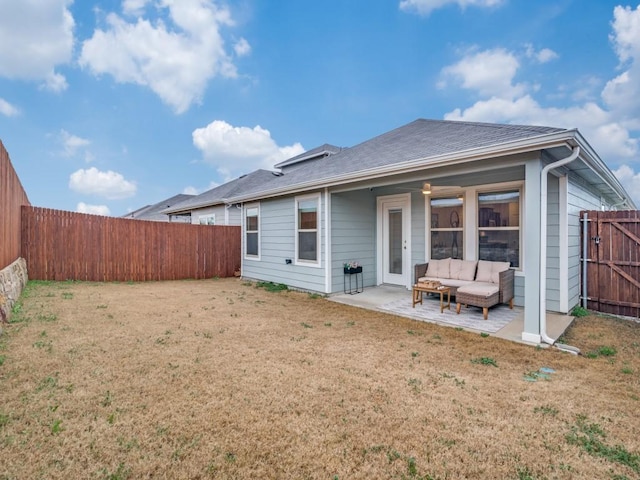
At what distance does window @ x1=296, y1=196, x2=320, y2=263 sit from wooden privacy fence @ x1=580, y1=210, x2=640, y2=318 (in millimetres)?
5505

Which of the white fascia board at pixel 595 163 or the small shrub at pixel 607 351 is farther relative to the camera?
the white fascia board at pixel 595 163

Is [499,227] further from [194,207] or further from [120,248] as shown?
[194,207]

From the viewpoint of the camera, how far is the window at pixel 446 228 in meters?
6.77

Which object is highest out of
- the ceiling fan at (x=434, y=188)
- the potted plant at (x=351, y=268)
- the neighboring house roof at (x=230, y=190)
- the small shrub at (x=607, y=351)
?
the neighboring house roof at (x=230, y=190)

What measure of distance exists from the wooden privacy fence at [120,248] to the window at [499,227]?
8.32m

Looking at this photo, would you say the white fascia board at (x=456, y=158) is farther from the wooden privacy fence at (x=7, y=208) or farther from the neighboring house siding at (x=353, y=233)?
the wooden privacy fence at (x=7, y=208)

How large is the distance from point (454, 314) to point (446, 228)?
87.0 inches

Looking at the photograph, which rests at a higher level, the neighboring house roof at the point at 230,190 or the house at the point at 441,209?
the neighboring house roof at the point at 230,190

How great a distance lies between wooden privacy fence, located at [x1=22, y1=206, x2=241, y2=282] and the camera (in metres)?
8.25

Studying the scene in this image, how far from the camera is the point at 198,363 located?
132 inches

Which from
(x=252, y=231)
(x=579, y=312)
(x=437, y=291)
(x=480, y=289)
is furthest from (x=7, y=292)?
(x=579, y=312)

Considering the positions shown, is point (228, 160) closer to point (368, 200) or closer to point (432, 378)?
point (368, 200)

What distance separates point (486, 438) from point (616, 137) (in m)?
15.9

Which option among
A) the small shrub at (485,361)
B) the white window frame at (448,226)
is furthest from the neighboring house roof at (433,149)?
the small shrub at (485,361)
